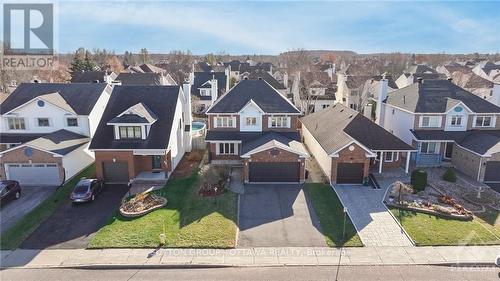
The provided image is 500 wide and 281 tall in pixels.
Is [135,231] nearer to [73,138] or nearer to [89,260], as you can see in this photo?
[89,260]

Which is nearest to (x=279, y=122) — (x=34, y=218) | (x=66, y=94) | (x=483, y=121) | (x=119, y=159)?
(x=119, y=159)

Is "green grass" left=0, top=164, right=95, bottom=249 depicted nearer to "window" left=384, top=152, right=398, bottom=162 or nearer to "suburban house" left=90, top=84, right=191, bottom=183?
"suburban house" left=90, top=84, right=191, bottom=183

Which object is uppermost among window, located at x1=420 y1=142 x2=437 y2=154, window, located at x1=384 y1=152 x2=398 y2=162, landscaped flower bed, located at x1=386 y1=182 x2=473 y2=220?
window, located at x1=420 y1=142 x2=437 y2=154

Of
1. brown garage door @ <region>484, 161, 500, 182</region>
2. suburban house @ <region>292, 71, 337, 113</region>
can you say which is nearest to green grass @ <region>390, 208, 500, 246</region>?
brown garage door @ <region>484, 161, 500, 182</region>

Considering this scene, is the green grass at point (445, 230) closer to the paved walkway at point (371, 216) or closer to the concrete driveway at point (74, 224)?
the paved walkway at point (371, 216)

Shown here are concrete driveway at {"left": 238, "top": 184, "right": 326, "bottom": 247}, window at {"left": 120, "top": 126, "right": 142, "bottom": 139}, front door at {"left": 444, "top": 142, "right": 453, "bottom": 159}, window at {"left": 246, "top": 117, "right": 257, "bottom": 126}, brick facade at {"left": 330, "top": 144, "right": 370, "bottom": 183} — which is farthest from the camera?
front door at {"left": 444, "top": 142, "right": 453, "bottom": 159}

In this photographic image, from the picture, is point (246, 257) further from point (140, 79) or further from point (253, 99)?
point (140, 79)

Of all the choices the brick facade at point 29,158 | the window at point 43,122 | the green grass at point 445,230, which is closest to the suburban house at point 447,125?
the green grass at point 445,230
